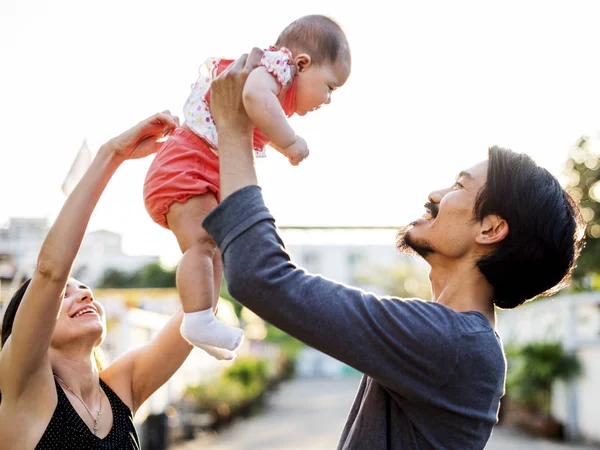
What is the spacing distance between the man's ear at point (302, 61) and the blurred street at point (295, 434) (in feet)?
37.4

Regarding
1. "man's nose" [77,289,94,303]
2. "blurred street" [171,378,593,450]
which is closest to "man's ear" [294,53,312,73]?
"man's nose" [77,289,94,303]

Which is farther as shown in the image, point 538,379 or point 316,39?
point 538,379

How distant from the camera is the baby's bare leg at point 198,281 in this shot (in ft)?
6.00

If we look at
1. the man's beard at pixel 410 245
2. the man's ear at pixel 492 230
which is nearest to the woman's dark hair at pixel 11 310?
the man's beard at pixel 410 245

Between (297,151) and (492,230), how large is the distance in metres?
0.53

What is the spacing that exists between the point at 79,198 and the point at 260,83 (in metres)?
0.60

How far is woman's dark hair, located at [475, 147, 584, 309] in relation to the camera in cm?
183

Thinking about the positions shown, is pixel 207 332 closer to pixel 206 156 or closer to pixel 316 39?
pixel 206 156

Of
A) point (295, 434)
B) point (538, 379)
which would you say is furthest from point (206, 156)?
point (295, 434)

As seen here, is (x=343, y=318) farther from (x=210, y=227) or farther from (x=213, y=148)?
(x=213, y=148)

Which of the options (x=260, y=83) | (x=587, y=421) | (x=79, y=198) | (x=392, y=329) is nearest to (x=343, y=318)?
(x=392, y=329)

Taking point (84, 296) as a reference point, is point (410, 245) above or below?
above

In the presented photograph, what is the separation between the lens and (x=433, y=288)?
202 centimetres

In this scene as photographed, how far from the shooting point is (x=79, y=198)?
1.94 m
